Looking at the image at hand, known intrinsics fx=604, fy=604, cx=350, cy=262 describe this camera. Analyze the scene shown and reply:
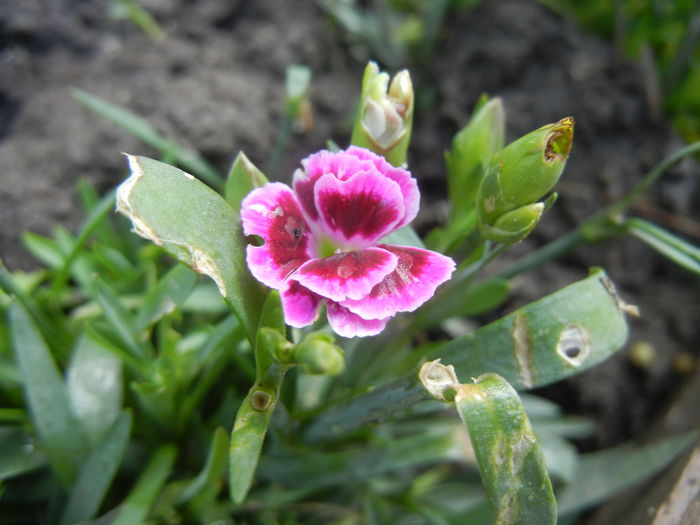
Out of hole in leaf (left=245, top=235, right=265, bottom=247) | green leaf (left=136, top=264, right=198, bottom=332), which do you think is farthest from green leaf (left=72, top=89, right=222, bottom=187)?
hole in leaf (left=245, top=235, right=265, bottom=247)

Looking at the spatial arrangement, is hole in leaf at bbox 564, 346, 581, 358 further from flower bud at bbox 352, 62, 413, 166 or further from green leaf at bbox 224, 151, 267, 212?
green leaf at bbox 224, 151, 267, 212

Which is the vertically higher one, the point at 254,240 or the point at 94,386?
the point at 254,240

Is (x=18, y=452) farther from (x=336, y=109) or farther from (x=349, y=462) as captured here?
(x=336, y=109)

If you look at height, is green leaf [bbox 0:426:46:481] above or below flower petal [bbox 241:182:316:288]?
below

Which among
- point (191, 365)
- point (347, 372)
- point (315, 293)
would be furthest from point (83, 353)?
point (315, 293)

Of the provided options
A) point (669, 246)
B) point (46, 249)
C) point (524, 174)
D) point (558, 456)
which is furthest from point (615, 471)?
point (46, 249)

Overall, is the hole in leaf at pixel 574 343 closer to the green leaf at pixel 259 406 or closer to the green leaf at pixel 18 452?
the green leaf at pixel 259 406

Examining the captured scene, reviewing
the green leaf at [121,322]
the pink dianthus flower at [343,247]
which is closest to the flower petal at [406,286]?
the pink dianthus flower at [343,247]
